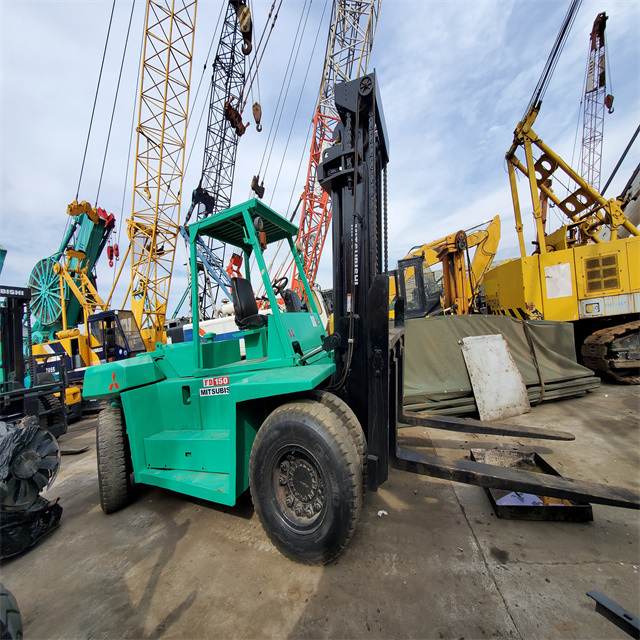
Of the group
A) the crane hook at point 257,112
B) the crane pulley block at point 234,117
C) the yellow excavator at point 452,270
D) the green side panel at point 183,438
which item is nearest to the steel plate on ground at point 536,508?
the green side panel at point 183,438

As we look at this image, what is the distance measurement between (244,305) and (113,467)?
7.88 feet

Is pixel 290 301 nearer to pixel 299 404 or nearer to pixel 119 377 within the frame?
pixel 299 404

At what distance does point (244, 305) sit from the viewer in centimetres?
295

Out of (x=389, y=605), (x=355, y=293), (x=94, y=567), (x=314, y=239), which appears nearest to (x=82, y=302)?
(x=314, y=239)

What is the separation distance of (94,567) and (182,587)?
0.96 meters

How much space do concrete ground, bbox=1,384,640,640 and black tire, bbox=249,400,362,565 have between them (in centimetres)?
26

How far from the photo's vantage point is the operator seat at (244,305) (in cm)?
293

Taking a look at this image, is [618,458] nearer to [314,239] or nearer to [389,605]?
[389,605]

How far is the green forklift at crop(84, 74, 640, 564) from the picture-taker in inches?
89.1

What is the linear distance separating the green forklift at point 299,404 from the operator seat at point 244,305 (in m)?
0.01

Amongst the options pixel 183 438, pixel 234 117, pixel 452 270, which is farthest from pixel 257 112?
pixel 183 438

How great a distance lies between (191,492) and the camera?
9.38 feet

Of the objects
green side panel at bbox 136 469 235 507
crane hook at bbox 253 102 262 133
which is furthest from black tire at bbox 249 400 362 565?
crane hook at bbox 253 102 262 133

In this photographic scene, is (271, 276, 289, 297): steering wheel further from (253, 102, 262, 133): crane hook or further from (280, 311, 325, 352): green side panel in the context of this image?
(253, 102, 262, 133): crane hook
